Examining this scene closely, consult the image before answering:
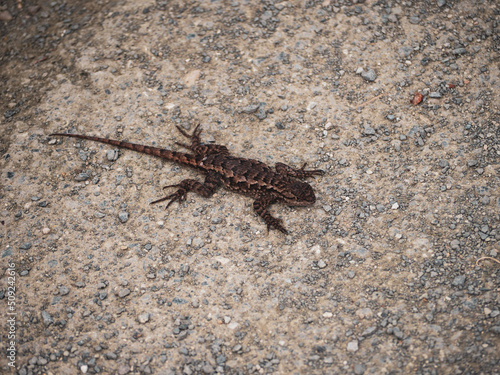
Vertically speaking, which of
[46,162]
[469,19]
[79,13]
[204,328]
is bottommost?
[204,328]

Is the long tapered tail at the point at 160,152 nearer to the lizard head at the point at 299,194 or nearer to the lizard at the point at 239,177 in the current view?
the lizard at the point at 239,177

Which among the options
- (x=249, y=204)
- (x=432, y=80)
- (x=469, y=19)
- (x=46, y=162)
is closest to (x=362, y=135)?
(x=432, y=80)

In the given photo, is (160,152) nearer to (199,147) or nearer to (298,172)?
(199,147)

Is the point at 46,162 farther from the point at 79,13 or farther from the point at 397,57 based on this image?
the point at 397,57

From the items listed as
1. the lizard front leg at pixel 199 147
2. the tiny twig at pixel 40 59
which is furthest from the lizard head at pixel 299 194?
the tiny twig at pixel 40 59

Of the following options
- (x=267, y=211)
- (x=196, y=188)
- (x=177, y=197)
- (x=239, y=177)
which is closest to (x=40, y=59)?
(x=177, y=197)
